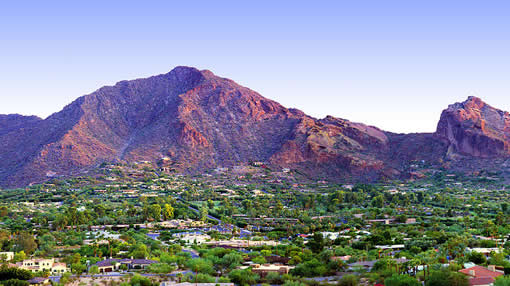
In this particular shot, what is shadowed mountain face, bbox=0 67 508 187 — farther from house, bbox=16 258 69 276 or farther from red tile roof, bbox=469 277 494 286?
red tile roof, bbox=469 277 494 286

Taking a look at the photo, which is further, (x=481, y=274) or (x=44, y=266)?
(x=44, y=266)

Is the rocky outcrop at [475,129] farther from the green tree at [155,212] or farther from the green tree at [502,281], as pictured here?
the green tree at [502,281]

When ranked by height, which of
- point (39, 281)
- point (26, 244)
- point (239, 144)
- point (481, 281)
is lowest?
point (39, 281)

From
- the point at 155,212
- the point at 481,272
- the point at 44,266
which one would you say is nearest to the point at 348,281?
the point at 481,272

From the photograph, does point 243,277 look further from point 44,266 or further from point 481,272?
point 44,266

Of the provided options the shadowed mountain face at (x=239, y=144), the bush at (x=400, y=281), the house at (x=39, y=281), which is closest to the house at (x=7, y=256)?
the house at (x=39, y=281)

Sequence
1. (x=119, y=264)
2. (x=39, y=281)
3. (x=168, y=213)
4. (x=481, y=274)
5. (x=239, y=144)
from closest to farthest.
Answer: (x=481, y=274)
(x=39, y=281)
(x=119, y=264)
(x=168, y=213)
(x=239, y=144)

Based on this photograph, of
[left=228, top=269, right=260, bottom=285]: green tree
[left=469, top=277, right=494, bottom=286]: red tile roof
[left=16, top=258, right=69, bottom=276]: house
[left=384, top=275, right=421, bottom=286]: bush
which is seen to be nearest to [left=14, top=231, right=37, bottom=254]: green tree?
[left=16, top=258, right=69, bottom=276]: house
